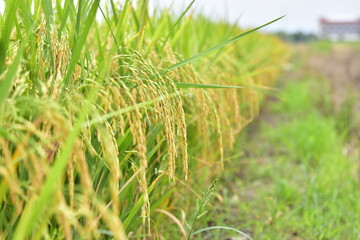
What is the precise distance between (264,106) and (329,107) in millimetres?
1033

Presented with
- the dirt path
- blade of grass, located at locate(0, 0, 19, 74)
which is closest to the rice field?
blade of grass, located at locate(0, 0, 19, 74)

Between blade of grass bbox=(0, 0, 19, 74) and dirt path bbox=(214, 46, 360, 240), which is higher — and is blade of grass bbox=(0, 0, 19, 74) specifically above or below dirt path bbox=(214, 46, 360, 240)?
above

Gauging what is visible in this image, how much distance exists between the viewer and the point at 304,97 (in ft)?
19.0

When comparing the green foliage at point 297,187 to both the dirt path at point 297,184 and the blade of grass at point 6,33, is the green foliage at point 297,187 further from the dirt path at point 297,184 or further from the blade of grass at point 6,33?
the blade of grass at point 6,33

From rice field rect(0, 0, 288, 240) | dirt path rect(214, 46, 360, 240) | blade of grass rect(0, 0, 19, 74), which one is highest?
blade of grass rect(0, 0, 19, 74)

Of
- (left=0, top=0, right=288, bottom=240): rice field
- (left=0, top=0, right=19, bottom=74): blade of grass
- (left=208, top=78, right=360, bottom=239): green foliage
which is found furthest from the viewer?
(left=208, top=78, right=360, bottom=239): green foliage

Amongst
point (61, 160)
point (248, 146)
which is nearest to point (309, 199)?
point (248, 146)

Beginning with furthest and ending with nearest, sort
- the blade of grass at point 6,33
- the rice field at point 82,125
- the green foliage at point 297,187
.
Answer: the green foliage at point 297,187 < the blade of grass at point 6,33 < the rice field at point 82,125

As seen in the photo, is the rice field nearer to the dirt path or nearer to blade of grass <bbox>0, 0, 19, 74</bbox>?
blade of grass <bbox>0, 0, 19, 74</bbox>

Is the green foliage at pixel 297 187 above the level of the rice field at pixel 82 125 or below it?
below

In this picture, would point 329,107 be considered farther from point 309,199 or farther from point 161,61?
point 161,61

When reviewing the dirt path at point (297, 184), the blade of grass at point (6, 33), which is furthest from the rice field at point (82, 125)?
the dirt path at point (297, 184)

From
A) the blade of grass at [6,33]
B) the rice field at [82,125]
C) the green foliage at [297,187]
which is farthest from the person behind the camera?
the green foliage at [297,187]

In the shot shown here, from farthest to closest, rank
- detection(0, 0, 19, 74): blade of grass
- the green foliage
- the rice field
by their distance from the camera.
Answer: the green foliage
detection(0, 0, 19, 74): blade of grass
the rice field
